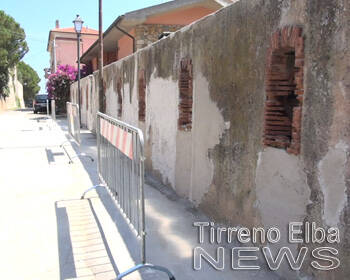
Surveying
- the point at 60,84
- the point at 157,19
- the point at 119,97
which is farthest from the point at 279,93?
the point at 60,84

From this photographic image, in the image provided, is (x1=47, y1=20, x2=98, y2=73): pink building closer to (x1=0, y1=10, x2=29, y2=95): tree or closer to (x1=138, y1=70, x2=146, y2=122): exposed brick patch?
(x1=0, y1=10, x2=29, y2=95): tree

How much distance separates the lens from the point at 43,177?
8078mm

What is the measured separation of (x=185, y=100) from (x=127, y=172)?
192cm

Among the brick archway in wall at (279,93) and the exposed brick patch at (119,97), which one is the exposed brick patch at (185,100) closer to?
the brick archway in wall at (279,93)

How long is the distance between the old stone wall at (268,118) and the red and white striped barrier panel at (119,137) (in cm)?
117

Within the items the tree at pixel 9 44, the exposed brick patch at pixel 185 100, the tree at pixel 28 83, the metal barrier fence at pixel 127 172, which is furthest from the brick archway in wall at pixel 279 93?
the tree at pixel 28 83

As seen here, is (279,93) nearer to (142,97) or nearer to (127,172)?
(127,172)

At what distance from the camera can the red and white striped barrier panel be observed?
4.09m

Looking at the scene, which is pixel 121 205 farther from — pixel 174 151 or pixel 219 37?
pixel 219 37

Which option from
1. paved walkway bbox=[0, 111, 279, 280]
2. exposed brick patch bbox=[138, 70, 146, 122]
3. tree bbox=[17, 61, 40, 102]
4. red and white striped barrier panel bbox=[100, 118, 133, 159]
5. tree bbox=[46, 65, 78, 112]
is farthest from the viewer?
tree bbox=[17, 61, 40, 102]

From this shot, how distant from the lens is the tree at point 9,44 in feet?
129

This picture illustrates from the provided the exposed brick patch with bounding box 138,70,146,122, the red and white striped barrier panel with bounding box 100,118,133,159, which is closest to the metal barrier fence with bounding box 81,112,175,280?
the red and white striped barrier panel with bounding box 100,118,133,159

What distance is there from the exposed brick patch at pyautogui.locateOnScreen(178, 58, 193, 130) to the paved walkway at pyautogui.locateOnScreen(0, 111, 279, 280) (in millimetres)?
1198

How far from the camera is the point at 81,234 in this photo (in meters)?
4.80
